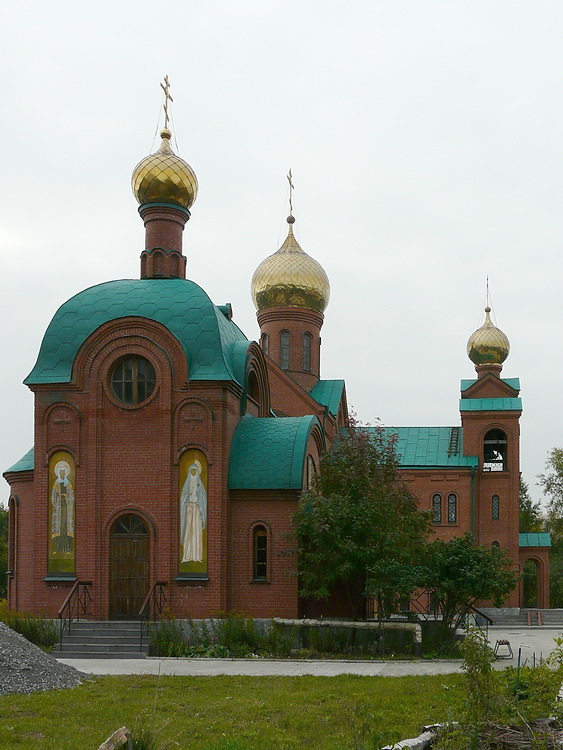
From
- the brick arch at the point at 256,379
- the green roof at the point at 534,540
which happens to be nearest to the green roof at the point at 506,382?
the green roof at the point at 534,540

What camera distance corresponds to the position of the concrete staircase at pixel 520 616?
111 ft

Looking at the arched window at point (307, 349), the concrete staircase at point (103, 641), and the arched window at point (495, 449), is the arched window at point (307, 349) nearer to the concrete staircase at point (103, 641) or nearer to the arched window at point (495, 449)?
the arched window at point (495, 449)

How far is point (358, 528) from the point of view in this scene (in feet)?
61.1

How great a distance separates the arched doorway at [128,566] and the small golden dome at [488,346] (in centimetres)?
2210

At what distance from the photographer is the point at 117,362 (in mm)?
20938

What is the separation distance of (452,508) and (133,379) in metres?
19.1

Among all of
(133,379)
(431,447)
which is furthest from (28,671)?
(431,447)

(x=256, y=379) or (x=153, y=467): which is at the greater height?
(x=256, y=379)

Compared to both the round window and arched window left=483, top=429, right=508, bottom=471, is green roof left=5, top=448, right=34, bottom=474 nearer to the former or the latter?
the round window

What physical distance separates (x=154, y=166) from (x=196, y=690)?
14.3 metres

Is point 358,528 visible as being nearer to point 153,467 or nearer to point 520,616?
point 153,467

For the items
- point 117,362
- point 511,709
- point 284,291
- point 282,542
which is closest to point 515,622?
point 284,291

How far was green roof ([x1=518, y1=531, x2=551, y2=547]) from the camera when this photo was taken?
3738 centimetres

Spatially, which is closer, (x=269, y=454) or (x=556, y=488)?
(x=269, y=454)
